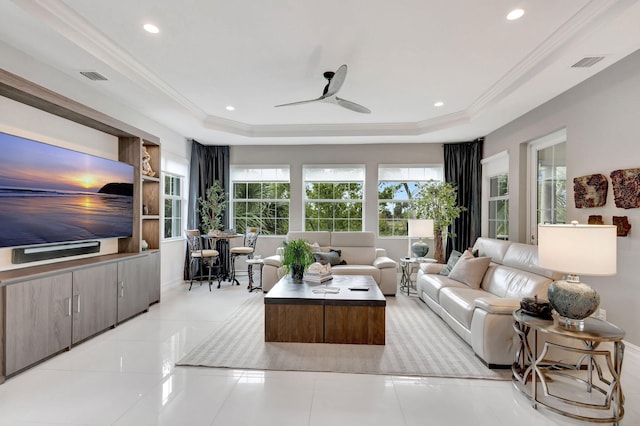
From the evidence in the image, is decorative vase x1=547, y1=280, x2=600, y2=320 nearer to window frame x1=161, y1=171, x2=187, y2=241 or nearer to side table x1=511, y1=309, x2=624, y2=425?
side table x1=511, y1=309, x2=624, y2=425

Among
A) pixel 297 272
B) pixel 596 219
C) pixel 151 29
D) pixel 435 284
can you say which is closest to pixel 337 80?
pixel 151 29

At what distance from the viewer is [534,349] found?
2.65 m

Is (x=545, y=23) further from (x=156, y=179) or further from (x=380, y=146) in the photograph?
(x=156, y=179)

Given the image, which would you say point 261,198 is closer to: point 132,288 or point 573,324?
point 132,288

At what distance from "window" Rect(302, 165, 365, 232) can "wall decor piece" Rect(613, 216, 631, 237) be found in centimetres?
422

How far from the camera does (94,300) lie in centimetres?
339

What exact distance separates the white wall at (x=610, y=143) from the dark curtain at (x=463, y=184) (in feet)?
7.23

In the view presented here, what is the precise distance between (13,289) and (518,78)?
17.0 ft

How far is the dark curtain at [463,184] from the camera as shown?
644cm

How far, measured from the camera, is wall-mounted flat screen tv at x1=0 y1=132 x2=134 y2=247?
109 inches

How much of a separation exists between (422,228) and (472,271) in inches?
58.0

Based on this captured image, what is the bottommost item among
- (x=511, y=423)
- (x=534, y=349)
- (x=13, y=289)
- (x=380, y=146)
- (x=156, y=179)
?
(x=511, y=423)

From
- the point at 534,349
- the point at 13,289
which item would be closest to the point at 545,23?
the point at 534,349

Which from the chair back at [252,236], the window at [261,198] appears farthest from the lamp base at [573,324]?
the window at [261,198]
